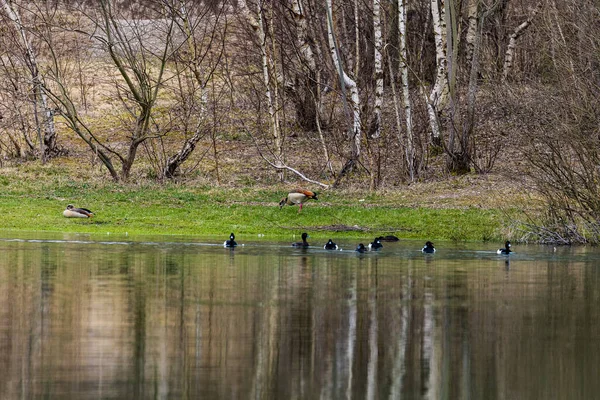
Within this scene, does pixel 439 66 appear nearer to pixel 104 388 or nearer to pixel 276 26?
pixel 276 26

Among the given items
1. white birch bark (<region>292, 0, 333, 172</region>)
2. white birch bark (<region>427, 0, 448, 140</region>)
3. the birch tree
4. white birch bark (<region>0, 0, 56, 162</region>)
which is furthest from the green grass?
white birch bark (<region>292, 0, 333, 172</region>)

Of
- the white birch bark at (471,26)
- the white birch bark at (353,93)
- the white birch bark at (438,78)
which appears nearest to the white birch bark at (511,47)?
the white birch bark at (471,26)

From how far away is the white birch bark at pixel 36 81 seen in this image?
39.1m

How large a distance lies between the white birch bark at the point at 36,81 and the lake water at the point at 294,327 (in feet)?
62.7

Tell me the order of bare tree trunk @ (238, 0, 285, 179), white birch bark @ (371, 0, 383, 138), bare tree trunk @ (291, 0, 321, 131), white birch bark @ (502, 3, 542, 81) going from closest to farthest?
white birch bark @ (371, 0, 383, 138) → bare tree trunk @ (238, 0, 285, 179) → bare tree trunk @ (291, 0, 321, 131) → white birch bark @ (502, 3, 542, 81)

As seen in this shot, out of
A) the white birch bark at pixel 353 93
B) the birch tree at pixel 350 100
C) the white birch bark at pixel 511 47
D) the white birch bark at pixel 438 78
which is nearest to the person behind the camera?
the birch tree at pixel 350 100

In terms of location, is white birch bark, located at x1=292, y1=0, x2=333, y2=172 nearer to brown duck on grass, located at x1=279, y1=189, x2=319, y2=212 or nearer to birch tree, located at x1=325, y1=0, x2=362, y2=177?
birch tree, located at x1=325, y1=0, x2=362, y2=177

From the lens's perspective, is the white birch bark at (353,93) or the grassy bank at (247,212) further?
the white birch bark at (353,93)

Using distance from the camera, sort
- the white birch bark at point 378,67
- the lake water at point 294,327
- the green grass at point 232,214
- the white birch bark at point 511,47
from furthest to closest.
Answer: the white birch bark at point 511,47 < the white birch bark at point 378,67 < the green grass at point 232,214 < the lake water at point 294,327

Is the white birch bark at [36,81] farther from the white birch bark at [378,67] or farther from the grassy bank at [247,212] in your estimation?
the white birch bark at [378,67]

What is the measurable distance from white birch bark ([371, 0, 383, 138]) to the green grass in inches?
238

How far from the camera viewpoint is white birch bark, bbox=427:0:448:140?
3897cm

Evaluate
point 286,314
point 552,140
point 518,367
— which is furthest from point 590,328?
point 552,140

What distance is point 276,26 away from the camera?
4562 centimetres
